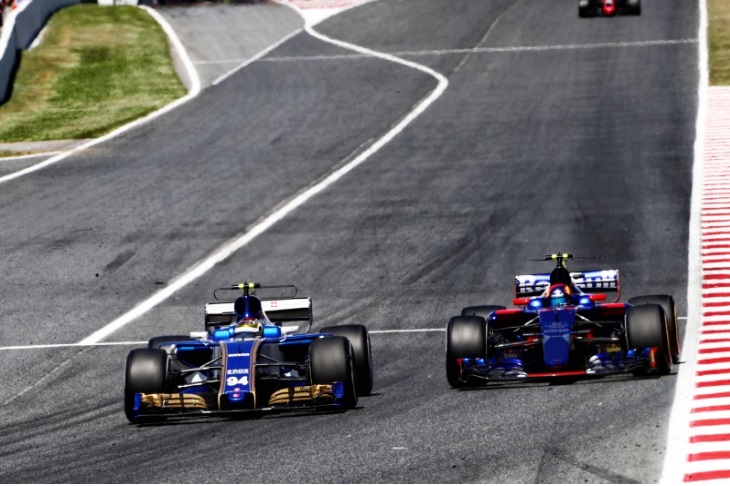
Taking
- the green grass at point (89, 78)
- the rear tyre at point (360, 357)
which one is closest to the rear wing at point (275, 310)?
the rear tyre at point (360, 357)

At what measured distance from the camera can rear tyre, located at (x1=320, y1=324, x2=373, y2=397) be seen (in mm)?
18000

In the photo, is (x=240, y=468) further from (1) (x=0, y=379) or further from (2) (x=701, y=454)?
(1) (x=0, y=379)

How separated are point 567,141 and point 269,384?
67.6 ft

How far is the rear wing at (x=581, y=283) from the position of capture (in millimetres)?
20312

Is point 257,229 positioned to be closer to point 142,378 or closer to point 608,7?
point 142,378

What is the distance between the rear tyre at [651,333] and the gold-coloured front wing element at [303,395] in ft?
11.8

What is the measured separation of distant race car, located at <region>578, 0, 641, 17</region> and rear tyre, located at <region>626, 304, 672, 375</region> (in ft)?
123

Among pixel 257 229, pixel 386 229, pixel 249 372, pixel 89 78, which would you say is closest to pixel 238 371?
pixel 249 372

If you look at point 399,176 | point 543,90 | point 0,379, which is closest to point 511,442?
point 0,379

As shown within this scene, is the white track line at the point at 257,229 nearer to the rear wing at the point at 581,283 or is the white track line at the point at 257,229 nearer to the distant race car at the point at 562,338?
the rear wing at the point at 581,283

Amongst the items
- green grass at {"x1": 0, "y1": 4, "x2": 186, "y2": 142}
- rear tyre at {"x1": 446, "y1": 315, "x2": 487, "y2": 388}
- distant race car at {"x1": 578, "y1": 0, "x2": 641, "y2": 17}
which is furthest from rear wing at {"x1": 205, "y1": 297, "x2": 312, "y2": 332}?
distant race car at {"x1": 578, "y1": 0, "x2": 641, "y2": 17}

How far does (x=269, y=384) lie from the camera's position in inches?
682

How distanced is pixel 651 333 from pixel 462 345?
7.10 feet

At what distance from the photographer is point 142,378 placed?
16859 millimetres
